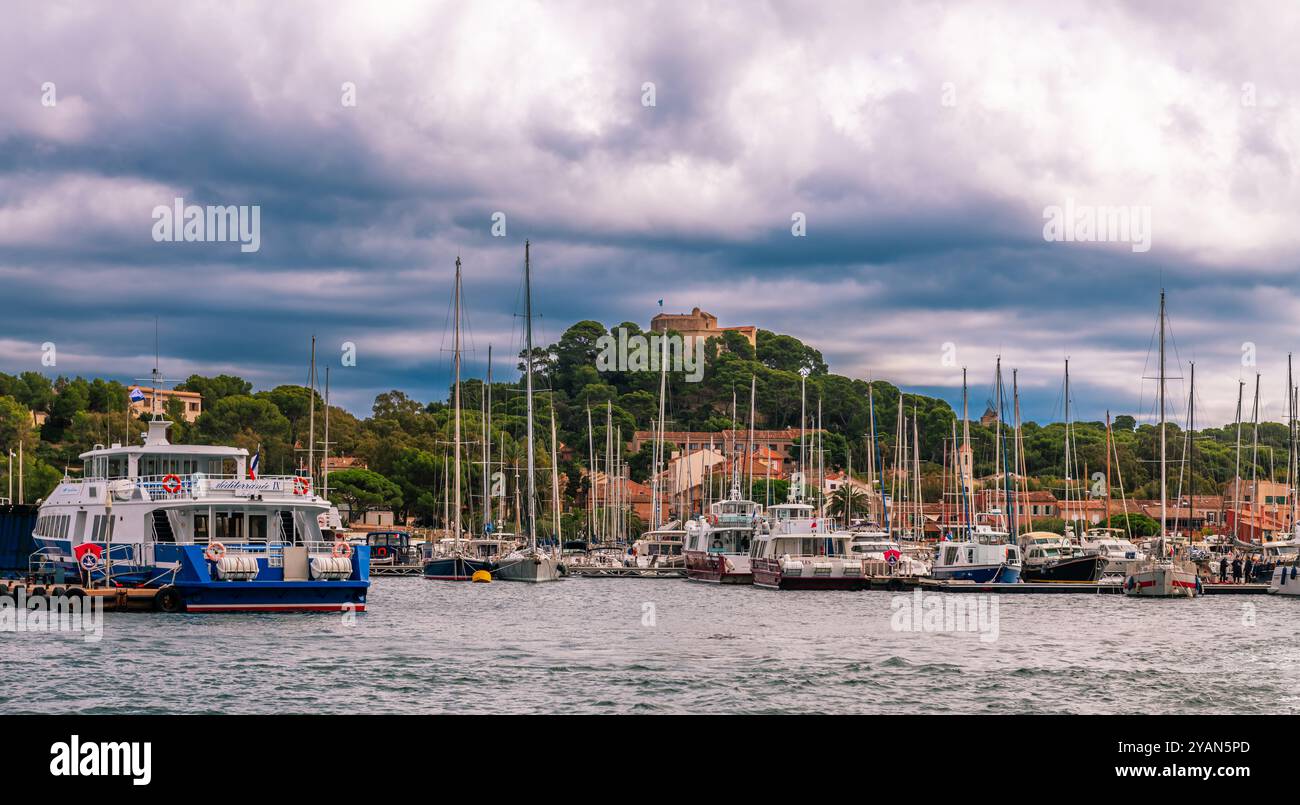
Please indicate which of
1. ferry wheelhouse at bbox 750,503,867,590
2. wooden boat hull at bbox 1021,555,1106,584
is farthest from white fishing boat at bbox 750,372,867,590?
wooden boat hull at bbox 1021,555,1106,584

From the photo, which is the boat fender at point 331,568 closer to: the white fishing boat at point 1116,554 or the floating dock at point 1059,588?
the floating dock at point 1059,588

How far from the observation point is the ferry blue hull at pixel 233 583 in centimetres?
4634

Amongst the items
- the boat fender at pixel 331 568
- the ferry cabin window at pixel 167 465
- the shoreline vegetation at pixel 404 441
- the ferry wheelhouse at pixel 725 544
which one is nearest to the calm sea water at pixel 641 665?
the boat fender at pixel 331 568

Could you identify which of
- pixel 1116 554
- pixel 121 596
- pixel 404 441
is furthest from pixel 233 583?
pixel 404 441

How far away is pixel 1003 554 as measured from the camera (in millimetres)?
80812

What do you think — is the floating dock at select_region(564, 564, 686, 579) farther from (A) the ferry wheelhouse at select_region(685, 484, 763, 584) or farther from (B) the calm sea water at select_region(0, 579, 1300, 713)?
(B) the calm sea water at select_region(0, 579, 1300, 713)

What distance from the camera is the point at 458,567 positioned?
88375mm

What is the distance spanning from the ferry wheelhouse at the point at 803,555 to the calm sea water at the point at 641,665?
21.8 metres

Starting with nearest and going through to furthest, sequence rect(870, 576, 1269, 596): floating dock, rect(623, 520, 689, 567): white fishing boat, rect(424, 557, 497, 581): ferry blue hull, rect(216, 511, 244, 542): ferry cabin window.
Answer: rect(216, 511, 244, 542): ferry cabin window, rect(870, 576, 1269, 596): floating dock, rect(424, 557, 497, 581): ferry blue hull, rect(623, 520, 689, 567): white fishing boat

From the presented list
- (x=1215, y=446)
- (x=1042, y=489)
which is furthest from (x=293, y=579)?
(x=1215, y=446)

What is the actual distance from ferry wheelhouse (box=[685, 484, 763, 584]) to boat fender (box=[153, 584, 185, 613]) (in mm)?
49723

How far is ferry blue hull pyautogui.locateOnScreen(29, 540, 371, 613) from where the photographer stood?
4634 cm
